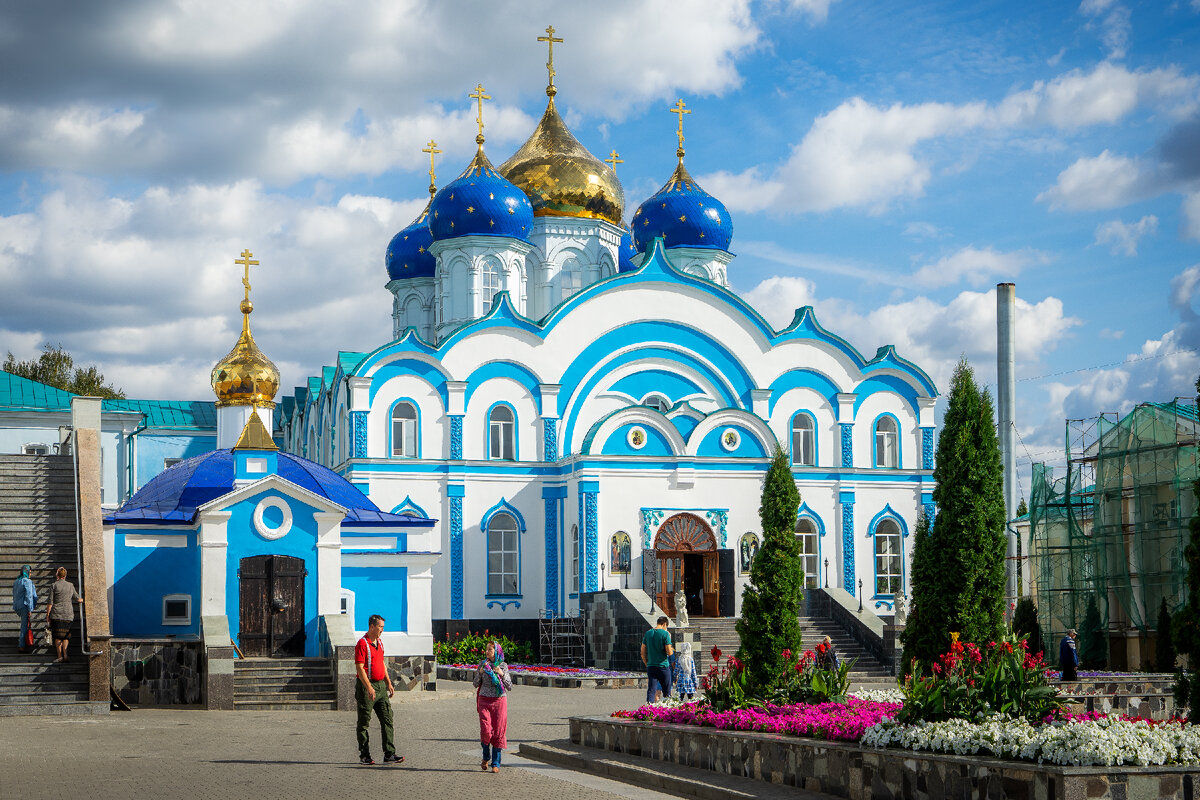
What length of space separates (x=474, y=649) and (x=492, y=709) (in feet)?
58.7

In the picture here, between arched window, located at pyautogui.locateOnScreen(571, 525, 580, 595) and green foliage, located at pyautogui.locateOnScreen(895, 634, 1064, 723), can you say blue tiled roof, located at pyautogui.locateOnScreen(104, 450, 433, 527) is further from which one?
green foliage, located at pyautogui.locateOnScreen(895, 634, 1064, 723)

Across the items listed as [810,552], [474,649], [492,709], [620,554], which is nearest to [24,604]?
[492,709]

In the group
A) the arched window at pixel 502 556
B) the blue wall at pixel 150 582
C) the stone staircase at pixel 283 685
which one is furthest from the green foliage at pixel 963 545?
the arched window at pixel 502 556

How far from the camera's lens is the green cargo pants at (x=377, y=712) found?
12.6 metres

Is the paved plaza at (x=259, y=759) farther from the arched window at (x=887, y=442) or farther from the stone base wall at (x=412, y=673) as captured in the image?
the arched window at (x=887, y=442)

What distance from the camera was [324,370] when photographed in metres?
36.4

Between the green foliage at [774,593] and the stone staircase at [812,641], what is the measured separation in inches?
467

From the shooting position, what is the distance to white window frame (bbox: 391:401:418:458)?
31719mm

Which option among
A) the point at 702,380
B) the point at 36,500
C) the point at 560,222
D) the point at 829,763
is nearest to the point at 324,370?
the point at 560,222

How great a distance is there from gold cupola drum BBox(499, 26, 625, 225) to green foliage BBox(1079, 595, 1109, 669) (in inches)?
619

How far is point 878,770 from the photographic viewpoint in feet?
33.6

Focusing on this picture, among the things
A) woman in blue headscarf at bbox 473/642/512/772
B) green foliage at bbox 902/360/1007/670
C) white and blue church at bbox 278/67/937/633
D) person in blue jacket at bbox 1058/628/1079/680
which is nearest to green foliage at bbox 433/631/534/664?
white and blue church at bbox 278/67/937/633

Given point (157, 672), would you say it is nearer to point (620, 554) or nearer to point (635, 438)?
point (620, 554)

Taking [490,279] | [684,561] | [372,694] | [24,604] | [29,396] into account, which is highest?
[490,279]
